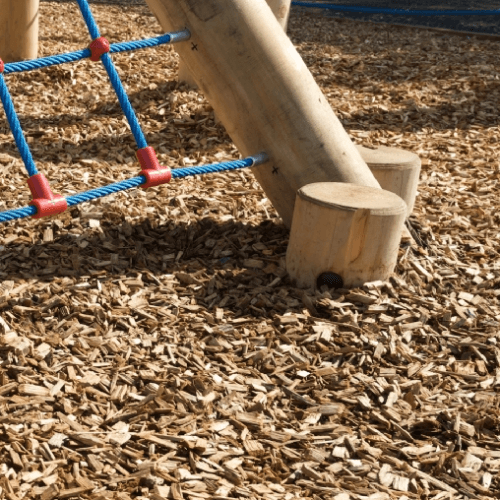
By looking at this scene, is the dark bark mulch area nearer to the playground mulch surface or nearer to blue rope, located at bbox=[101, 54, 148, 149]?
the playground mulch surface

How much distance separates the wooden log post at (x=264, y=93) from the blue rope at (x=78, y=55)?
0.08 meters

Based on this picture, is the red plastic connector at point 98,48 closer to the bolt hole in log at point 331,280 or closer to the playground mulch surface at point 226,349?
the playground mulch surface at point 226,349

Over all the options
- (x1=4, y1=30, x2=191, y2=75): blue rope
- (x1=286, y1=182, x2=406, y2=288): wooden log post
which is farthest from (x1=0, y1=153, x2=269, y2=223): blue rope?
(x1=4, y1=30, x2=191, y2=75): blue rope

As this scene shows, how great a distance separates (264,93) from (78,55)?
788mm

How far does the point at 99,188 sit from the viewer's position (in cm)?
324

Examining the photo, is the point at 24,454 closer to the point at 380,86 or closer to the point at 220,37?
the point at 220,37

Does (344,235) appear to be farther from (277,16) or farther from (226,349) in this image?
(277,16)

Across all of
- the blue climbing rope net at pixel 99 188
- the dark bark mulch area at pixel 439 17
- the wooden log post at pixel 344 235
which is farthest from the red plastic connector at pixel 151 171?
the dark bark mulch area at pixel 439 17

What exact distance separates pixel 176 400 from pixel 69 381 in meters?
0.38

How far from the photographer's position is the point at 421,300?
10.7ft

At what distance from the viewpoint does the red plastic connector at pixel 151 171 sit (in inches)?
128

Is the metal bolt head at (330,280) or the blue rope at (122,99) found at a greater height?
the blue rope at (122,99)

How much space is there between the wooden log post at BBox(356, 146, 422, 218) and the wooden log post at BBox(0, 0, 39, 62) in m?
3.21

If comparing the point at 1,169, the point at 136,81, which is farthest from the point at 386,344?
the point at 136,81
